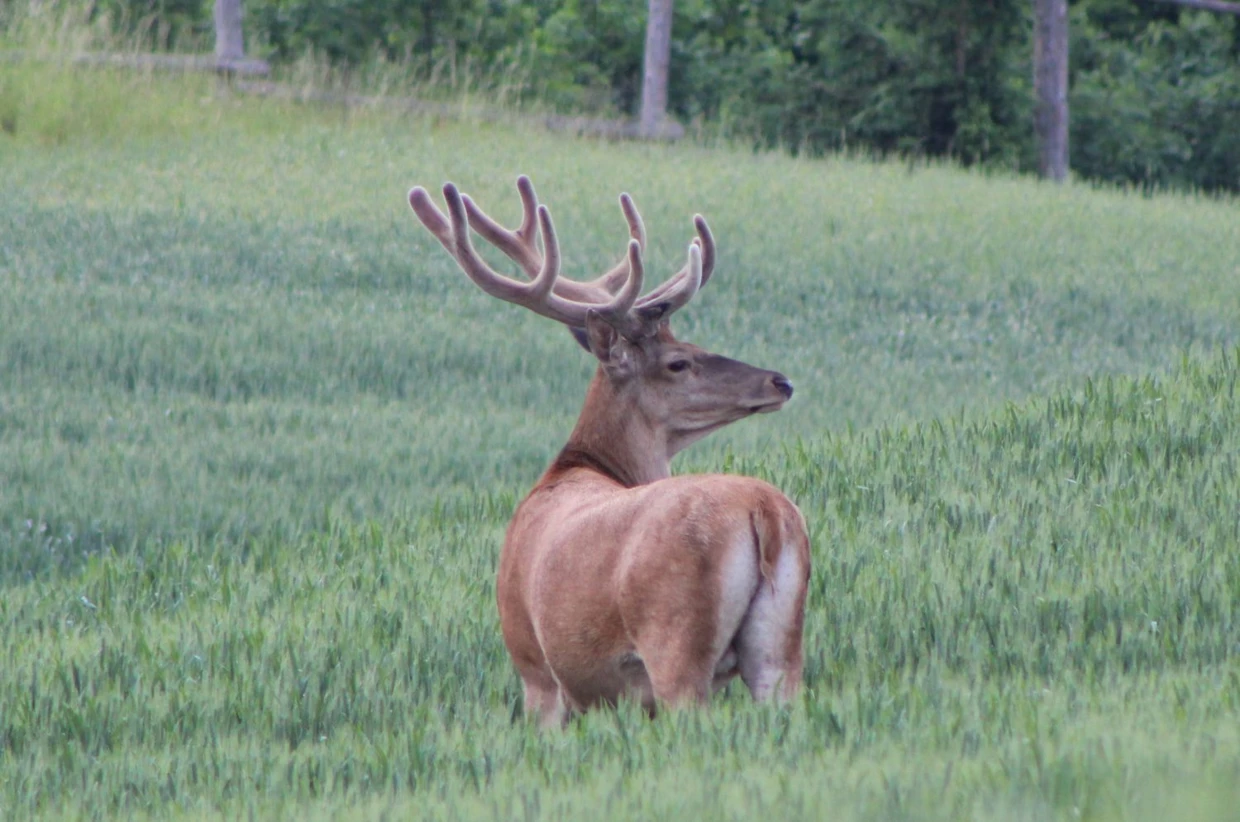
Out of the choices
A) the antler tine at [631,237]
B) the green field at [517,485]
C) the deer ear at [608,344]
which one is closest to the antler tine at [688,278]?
the deer ear at [608,344]

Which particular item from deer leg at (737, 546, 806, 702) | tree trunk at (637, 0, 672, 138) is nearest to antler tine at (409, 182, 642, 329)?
deer leg at (737, 546, 806, 702)

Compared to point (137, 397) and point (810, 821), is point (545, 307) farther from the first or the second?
point (137, 397)

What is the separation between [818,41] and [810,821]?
2907 centimetres

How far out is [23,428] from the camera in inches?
405

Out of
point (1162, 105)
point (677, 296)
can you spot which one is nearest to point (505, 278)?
point (677, 296)

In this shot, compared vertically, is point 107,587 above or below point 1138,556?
below

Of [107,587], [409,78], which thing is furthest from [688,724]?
[409,78]

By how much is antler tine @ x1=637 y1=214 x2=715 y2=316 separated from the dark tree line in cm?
2041

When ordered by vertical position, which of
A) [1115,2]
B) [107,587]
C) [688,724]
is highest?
[1115,2]

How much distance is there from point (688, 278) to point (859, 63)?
25.3 meters

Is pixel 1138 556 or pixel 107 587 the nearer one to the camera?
pixel 1138 556

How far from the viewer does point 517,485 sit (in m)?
9.52

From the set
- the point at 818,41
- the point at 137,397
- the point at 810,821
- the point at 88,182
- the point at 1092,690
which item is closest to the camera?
the point at 810,821

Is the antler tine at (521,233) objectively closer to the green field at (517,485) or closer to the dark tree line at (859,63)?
the green field at (517,485)
